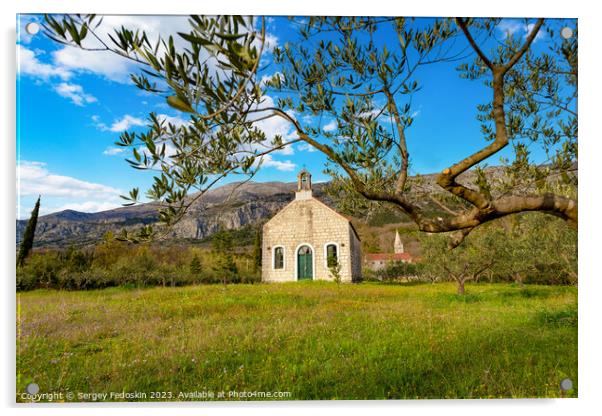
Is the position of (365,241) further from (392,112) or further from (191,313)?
(392,112)

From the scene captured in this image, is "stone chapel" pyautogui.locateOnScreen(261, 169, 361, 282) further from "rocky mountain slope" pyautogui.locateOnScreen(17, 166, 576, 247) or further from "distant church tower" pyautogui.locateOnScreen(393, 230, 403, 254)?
"rocky mountain slope" pyautogui.locateOnScreen(17, 166, 576, 247)

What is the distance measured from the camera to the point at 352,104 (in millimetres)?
3742

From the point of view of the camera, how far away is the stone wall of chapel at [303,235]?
16.4 meters

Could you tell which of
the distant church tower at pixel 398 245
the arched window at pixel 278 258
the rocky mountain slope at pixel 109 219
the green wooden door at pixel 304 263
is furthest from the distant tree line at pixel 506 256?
the arched window at pixel 278 258

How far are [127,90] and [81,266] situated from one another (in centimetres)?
738

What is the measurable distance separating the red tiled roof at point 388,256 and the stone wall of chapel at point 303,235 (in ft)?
8.29

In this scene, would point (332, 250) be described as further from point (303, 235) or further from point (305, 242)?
point (303, 235)

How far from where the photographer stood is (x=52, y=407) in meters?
4.56

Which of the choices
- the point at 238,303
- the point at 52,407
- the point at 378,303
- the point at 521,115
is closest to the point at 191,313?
the point at 238,303

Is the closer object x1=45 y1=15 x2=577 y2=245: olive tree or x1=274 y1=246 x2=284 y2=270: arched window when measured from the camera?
x1=45 y1=15 x2=577 y2=245: olive tree

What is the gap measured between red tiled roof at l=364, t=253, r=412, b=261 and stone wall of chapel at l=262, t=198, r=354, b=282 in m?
2.53

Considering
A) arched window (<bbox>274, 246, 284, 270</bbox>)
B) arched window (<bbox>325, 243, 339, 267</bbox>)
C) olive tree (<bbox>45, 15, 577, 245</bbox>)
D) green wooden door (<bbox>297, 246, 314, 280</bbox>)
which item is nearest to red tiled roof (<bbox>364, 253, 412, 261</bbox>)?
arched window (<bbox>325, 243, 339, 267</bbox>)

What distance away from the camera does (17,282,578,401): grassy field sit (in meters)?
4.63

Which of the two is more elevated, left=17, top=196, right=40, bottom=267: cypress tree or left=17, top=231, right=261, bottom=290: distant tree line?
left=17, top=196, right=40, bottom=267: cypress tree
